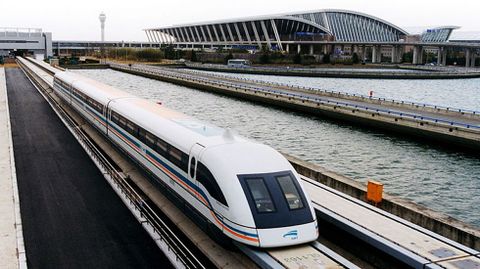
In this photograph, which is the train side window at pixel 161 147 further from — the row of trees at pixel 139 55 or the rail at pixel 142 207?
the row of trees at pixel 139 55

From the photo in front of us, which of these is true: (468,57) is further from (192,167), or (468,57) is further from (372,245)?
(192,167)

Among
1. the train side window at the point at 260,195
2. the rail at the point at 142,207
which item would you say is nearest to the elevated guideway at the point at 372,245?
the rail at the point at 142,207

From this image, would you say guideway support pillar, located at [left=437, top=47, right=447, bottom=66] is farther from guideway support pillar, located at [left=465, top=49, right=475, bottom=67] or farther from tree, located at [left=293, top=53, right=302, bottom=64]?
tree, located at [left=293, top=53, right=302, bottom=64]

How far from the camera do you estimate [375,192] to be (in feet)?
58.6

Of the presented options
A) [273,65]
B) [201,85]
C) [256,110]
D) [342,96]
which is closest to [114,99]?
[256,110]

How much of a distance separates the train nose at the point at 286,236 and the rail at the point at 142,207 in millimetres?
Answer: 1713

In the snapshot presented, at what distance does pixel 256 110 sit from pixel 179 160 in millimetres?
46998

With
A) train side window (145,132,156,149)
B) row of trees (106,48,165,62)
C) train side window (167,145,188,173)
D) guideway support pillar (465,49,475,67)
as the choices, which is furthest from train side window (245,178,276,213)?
guideway support pillar (465,49,475,67)

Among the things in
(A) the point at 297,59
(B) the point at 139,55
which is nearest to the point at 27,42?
(B) the point at 139,55

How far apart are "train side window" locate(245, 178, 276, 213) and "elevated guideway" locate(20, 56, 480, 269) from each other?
107 cm

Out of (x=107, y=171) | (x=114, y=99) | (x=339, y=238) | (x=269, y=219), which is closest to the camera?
(x=269, y=219)

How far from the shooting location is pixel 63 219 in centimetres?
1702

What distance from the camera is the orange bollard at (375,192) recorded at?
1770 cm

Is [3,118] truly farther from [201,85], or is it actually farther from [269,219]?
[201,85]
